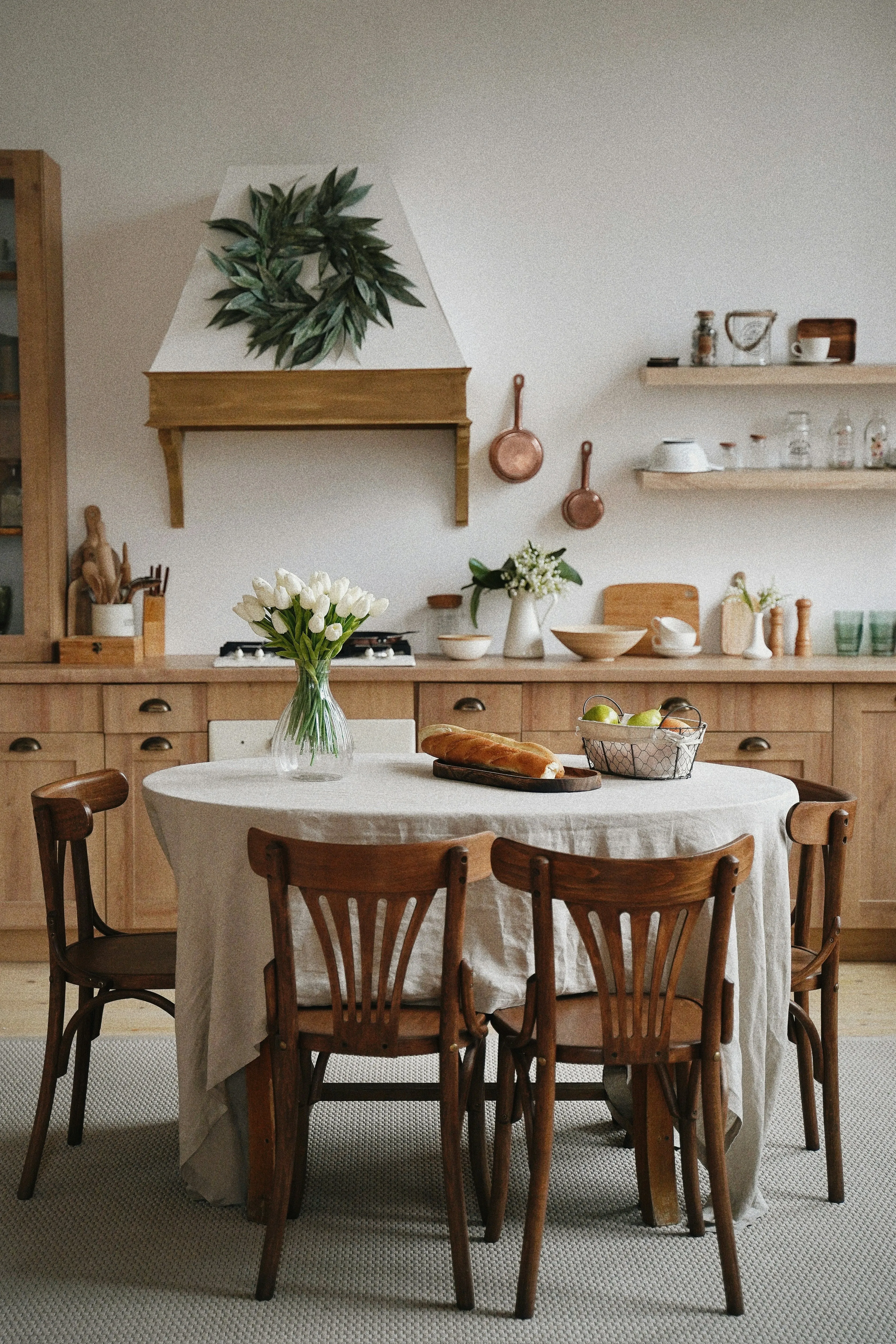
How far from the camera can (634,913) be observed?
5.97ft

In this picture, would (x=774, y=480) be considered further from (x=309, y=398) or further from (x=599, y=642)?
(x=309, y=398)

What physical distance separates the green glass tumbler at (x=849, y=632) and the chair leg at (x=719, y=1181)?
2.51 m

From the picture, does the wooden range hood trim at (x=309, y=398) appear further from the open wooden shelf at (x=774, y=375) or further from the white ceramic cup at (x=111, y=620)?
the open wooden shelf at (x=774, y=375)

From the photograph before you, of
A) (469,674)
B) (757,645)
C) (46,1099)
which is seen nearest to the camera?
(46,1099)

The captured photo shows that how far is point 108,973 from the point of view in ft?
7.41

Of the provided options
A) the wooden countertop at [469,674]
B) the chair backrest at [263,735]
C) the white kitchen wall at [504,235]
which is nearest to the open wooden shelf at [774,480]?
the white kitchen wall at [504,235]

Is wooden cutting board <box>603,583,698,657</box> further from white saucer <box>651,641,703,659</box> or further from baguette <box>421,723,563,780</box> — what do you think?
baguette <box>421,723,563,780</box>

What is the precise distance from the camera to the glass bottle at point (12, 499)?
3967 mm

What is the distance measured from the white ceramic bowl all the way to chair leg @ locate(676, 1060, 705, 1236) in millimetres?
2380

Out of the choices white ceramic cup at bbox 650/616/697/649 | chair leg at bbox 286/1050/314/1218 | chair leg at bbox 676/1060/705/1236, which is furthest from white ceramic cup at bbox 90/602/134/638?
chair leg at bbox 676/1060/705/1236

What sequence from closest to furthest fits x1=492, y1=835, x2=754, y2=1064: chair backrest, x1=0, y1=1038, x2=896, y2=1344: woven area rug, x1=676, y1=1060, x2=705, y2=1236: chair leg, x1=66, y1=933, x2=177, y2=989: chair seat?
x1=492, y1=835, x2=754, y2=1064: chair backrest
x1=0, y1=1038, x2=896, y2=1344: woven area rug
x1=676, y1=1060, x2=705, y2=1236: chair leg
x1=66, y1=933, x2=177, y2=989: chair seat

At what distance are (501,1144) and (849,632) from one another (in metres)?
2.62

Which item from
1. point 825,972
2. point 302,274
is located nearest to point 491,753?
point 825,972

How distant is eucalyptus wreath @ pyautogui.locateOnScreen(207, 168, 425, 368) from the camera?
12.7 ft
